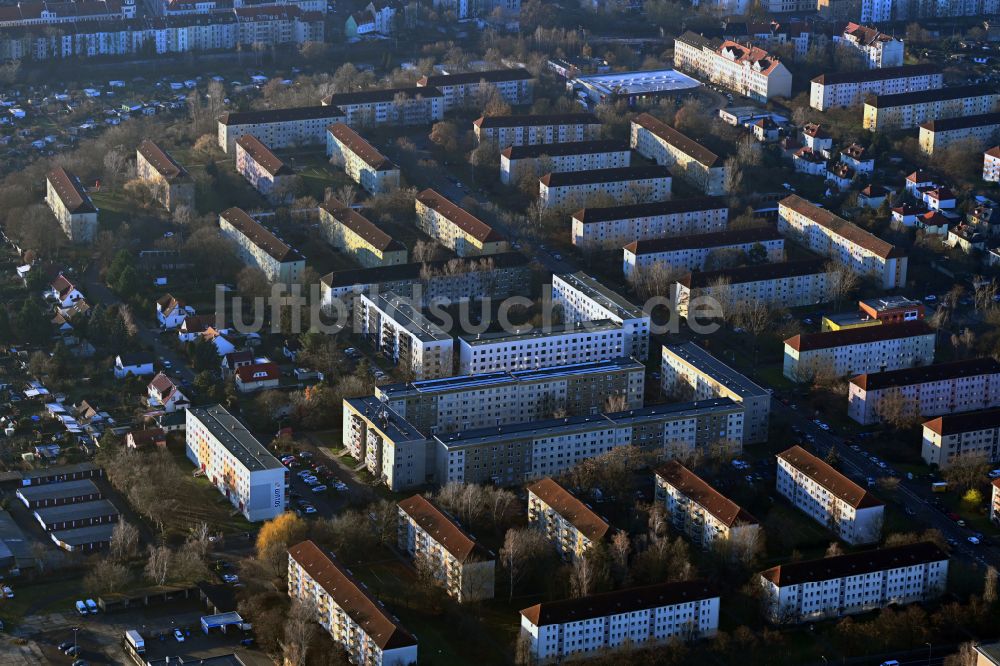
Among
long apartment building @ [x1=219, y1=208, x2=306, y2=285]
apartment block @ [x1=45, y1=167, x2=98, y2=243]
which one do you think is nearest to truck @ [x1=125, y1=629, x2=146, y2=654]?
long apartment building @ [x1=219, y1=208, x2=306, y2=285]

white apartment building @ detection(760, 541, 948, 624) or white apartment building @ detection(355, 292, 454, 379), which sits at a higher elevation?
white apartment building @ detection(355, 292, 454, 379)

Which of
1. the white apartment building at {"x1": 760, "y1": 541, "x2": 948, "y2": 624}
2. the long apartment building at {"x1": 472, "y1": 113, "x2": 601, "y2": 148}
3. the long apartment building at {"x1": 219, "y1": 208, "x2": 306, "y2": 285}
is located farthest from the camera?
the long apartment building at {"x1": 472, "y1": 113, "x2": 601, "y2": 148}

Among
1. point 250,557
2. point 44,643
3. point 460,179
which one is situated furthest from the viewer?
point 460,179

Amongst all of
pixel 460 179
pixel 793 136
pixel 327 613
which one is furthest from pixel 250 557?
pixel 793 136

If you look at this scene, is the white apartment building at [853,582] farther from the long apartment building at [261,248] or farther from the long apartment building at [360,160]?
the long apartment building at [360,160]

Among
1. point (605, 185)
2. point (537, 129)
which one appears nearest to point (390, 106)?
point (537, 129)

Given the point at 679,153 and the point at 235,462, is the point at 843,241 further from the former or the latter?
the point at 235,462

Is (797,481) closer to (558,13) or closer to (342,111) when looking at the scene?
(342,111)

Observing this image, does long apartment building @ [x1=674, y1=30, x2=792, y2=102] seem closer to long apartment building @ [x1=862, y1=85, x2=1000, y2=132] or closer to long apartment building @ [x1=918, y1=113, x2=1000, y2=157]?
long apartment building @ [x1=862, y1=85, x2=1000, y2=132]
